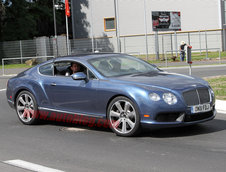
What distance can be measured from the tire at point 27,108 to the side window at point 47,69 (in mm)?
509

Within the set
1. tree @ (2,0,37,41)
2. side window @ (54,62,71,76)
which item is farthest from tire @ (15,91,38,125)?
tree @ (2,0,37,41)

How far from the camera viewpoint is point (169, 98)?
727 cm

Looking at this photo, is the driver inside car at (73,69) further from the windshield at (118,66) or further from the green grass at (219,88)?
the green grass at (219,88)

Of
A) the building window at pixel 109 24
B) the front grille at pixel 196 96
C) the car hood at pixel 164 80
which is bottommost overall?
the front grille at pixel 196 96

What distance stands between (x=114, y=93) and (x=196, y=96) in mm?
1310

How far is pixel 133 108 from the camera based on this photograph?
7496 millimetres

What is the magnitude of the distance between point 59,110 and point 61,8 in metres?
56.1

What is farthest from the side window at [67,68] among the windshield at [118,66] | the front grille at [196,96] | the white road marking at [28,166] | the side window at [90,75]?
the white road marking at [28,166]

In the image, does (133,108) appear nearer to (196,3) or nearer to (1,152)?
(1,152)

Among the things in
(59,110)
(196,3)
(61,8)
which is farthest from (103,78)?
(61,8)

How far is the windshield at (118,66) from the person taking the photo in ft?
27.3

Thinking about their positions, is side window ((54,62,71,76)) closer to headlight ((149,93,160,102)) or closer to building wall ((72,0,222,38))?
headlight ((149,93,160,102))

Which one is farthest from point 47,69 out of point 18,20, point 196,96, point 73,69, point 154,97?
point 18,20

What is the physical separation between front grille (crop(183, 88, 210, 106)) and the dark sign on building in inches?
1216
